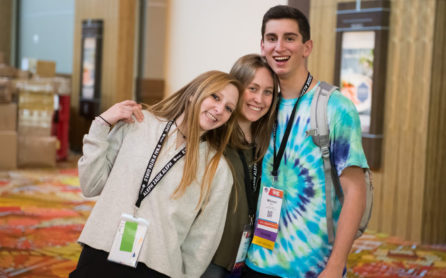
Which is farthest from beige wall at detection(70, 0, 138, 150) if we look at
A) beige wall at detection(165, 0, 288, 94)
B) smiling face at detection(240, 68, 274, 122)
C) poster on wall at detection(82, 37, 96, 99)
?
smiling face at detection(240, 68, 274, 122)

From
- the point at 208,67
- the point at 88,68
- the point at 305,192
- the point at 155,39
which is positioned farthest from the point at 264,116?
the point at 88,68

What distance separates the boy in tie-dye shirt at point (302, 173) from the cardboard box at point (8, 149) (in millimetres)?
7133

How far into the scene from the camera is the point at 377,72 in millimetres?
5867

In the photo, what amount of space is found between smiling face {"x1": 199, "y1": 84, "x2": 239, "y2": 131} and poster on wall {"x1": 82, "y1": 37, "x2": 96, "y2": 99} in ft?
28.8

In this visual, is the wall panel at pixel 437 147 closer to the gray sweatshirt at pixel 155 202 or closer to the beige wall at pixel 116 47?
the gray sweatshirt at pixel 155 202

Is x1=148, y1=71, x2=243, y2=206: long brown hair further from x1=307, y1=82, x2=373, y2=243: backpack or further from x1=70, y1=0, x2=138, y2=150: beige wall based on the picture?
x1=70, y1=0, x2=138, y2=150: beige wall

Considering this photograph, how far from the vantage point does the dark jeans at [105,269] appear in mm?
2160

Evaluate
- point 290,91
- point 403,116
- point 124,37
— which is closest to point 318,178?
point 290,91

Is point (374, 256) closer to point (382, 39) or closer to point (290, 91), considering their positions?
point (382, 39)

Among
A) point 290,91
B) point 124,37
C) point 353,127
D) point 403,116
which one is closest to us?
point 353,127

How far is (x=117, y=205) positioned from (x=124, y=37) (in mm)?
8509

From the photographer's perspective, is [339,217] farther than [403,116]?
No

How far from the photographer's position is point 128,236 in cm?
213

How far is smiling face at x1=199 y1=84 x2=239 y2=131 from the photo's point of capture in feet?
7.36
